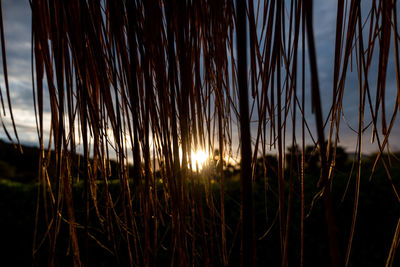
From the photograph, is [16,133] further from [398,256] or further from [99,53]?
[398,256]

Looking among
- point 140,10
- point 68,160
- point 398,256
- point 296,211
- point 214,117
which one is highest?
point 140,10

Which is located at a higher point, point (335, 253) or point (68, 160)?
point (68, 160)

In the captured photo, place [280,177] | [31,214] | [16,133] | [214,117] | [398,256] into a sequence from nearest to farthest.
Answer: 1. [280,177]
2. [16,133]
3. [214,117]
4. [398,256]
5. [31,214]

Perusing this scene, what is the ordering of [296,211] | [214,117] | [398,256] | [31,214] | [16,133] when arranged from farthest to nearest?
[31,214]
[296,211]
[398,256]
[214,117]
[16,133]

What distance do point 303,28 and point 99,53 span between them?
0.34m

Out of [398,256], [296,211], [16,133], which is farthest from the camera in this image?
[296,211]

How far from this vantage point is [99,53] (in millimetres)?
438

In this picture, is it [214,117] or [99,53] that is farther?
[214,117]

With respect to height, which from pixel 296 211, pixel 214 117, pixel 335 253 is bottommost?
pixel 296 211

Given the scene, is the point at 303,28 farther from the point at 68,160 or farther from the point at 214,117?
the point at 68,160

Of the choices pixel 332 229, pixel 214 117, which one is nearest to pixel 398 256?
pixel 214 117

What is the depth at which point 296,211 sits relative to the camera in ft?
8.41

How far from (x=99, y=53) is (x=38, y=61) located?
0.17 metres

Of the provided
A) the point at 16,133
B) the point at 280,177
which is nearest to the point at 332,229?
the point at 280,177
